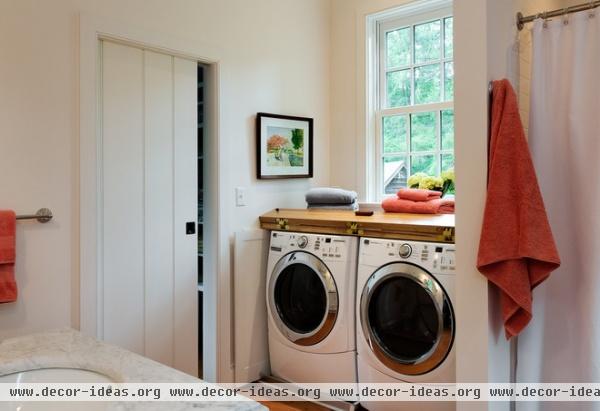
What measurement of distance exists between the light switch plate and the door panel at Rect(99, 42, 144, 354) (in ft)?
1.97

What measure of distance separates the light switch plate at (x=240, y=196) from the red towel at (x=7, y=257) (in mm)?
1239

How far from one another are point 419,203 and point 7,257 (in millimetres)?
2031

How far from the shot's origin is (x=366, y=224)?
2379 mm

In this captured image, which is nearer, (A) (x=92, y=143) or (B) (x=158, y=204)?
(A) (x=92, y=143)

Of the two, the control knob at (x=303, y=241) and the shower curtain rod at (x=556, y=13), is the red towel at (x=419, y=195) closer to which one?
the control knob at (x=303, y=241)

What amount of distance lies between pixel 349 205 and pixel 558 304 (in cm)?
143

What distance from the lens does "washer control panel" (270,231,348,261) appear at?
98.2 inches

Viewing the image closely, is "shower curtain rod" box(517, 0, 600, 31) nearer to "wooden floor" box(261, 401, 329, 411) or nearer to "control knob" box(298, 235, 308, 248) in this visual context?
"control knob" box(298, 235, 308, 248)


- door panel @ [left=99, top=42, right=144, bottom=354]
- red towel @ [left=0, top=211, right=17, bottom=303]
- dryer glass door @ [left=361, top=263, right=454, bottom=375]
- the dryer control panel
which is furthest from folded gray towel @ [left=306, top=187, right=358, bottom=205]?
red towel @ [left=0, top=211, right=17, bottom=303]

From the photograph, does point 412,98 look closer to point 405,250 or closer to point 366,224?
point 366,224

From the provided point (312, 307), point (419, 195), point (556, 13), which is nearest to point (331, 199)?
point (419, 195)

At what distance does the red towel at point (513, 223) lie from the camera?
1556 millimetres

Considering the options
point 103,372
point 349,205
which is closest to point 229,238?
point 349,205

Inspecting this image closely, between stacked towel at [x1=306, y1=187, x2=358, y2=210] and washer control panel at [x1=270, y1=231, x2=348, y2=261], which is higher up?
stacked towel at [x1=306, y1=187, x2=358, y2=210]
